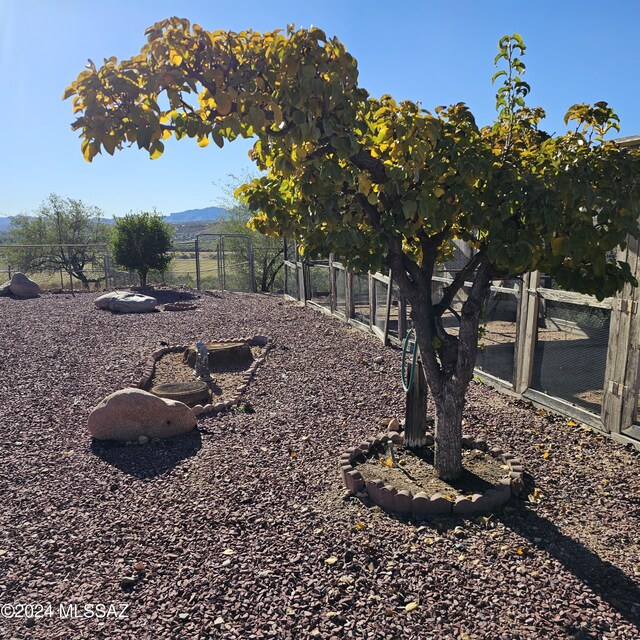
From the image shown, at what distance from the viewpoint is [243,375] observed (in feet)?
25.3

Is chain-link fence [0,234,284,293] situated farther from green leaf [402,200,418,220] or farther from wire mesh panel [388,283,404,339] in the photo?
green leaf [402,200,418,220]

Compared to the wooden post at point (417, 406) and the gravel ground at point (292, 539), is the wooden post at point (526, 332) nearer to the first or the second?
the gravel ground at point (292, 539)

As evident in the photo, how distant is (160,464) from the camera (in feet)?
15.5

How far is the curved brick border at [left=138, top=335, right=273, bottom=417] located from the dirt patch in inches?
92.0

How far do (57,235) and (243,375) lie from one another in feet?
83.2

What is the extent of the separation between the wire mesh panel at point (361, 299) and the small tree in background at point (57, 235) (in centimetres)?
1911

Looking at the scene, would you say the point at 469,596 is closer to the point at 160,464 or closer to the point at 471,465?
the point at 471,465

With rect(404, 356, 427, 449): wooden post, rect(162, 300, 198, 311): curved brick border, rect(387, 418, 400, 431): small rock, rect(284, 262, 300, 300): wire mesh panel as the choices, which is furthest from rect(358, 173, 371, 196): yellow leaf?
rect(284, 262, 300, 300): wire mesh panel

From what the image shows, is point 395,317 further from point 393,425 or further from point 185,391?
point 393,425

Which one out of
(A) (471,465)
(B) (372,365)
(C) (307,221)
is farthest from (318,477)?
(B) (372,365)

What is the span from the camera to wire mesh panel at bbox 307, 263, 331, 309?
45.4 ft

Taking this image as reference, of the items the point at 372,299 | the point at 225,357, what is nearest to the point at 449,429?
the point at 225,357

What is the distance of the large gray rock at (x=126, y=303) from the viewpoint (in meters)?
14.2

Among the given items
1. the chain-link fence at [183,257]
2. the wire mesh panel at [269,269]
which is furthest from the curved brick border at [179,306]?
the wire mesh panel at [269,269]
